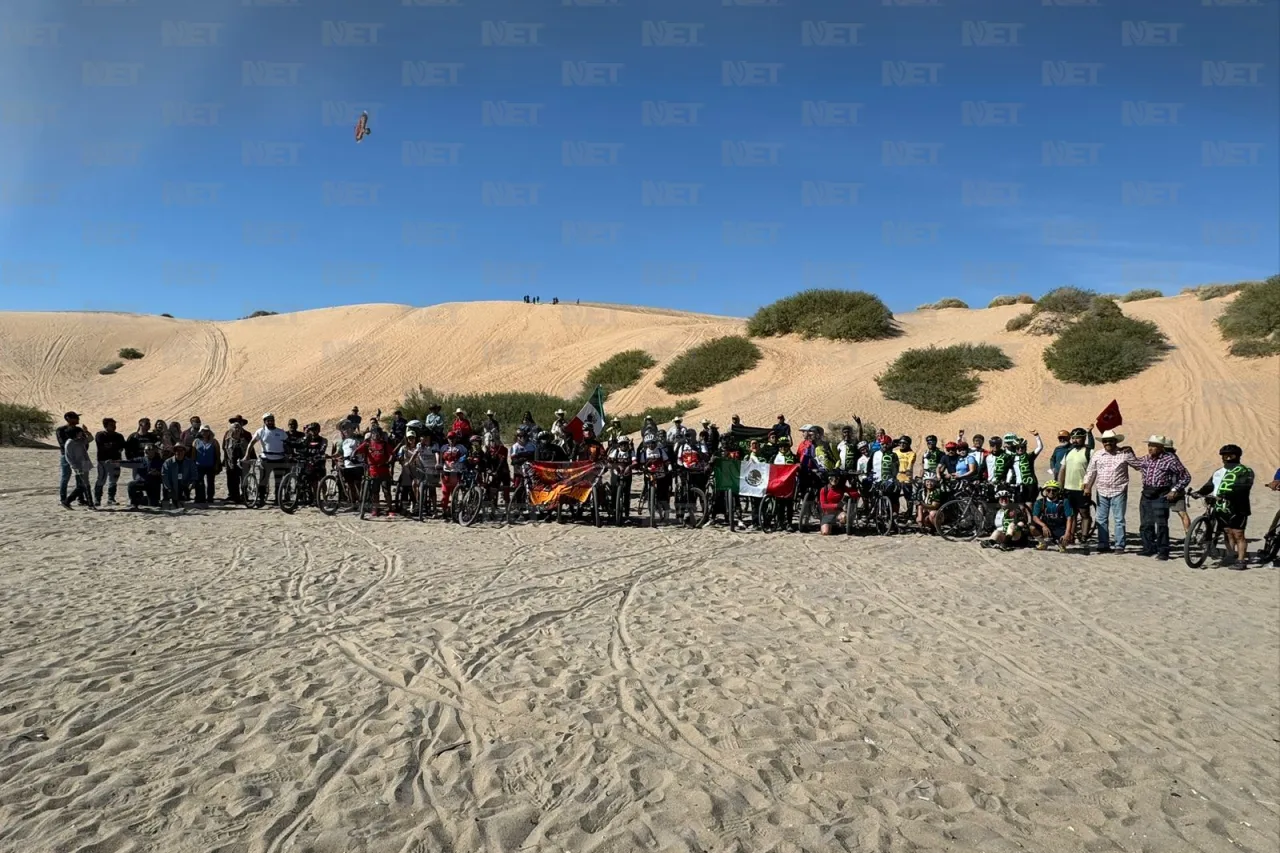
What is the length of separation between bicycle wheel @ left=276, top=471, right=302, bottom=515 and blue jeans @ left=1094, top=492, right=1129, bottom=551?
487 inches

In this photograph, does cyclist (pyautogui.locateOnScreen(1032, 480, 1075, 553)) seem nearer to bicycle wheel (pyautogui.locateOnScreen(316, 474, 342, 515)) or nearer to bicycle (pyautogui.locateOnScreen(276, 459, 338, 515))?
bicycle wheel (pyautogui.locateOnScreen(316, 474, 342, 515))

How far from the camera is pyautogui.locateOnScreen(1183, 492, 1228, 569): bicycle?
10.3m

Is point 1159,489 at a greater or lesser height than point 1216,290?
lesser

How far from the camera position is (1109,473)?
11086mm

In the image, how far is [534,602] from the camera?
306 inches

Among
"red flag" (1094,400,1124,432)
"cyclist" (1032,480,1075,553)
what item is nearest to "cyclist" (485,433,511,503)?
"cyclist" (1032,480,1075,553)

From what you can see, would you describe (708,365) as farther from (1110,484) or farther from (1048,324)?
(1110,484)

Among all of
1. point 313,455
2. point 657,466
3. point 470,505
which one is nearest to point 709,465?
point 657,466

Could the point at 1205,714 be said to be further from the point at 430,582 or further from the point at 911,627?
the point at 430,582

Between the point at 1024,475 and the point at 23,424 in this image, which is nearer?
the point at 1024,475

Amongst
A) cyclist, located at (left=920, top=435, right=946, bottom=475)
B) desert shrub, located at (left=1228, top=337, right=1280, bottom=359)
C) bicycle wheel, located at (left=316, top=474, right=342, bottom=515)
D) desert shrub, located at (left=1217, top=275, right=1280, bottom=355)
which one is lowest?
bicycle wheel, located at (left=316, top=474, right=342, bottom=515)

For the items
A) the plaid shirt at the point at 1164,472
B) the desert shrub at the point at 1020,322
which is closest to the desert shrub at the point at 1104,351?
the desert shrub at the point at 1020,322

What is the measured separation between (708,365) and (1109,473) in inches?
818

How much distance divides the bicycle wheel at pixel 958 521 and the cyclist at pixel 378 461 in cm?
877
